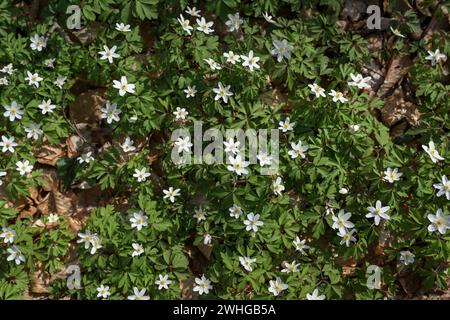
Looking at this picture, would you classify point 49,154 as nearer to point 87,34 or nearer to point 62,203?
point 62,203

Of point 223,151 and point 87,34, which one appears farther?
point 87,34

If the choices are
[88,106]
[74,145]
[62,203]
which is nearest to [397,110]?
[88,106]

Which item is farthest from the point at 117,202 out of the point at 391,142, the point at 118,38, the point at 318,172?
the point at 391,142

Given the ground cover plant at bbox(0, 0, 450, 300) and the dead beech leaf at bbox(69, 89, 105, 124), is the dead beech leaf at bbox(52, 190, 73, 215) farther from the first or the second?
the dead beech leaf at bbox(69, 89, 105, 124)

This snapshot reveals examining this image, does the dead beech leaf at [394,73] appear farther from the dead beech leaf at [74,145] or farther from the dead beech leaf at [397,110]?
the dead beech leaf at [74,145]

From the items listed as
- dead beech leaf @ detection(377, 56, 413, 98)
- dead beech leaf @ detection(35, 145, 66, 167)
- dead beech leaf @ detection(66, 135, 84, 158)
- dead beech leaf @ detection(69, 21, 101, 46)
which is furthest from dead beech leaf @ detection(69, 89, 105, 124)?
dead beech leaf @ detection(377, 56, 413, 98)

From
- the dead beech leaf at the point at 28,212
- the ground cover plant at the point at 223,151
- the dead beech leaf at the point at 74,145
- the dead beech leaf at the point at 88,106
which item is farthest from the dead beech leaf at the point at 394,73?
the dead beech leaf at the point at 28,212

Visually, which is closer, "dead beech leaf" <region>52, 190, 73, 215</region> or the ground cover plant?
the ground cover plant
